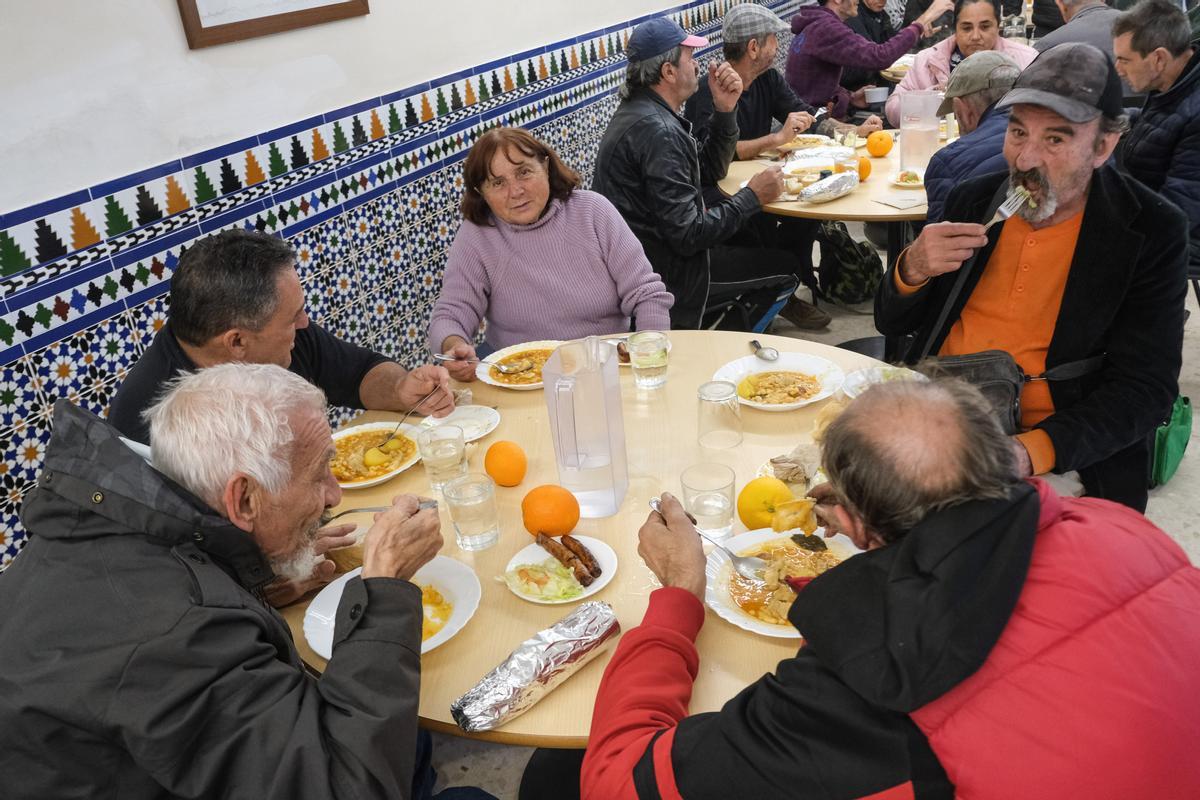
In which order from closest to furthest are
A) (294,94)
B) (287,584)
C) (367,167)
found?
(287,584) → (294,94) → (367,167)

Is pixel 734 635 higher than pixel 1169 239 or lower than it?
lower

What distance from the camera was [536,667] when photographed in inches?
61.1

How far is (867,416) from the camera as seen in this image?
49.2 inches

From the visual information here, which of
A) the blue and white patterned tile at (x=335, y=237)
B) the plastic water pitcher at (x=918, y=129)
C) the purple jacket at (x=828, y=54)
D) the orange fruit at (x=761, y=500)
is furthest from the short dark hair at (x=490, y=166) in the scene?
the purple jacket at (x=828, y=54)

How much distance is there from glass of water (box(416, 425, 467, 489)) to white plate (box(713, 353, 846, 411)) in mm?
782

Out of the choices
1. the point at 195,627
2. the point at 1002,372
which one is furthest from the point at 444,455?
the point at 1002,372

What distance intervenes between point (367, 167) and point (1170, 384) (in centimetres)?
298

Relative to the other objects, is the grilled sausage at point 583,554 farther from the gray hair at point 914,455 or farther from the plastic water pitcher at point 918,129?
the plastic water pitcher at point 918,129

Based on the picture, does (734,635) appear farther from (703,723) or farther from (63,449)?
A: (63,449)

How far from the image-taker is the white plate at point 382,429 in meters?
2.26

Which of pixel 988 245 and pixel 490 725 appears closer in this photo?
pixel 490 725

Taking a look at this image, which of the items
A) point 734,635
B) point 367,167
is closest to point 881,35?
point 367,167

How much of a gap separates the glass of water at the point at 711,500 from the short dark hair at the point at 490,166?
5.58 feet

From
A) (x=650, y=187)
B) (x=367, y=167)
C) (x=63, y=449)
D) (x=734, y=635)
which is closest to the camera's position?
(x=63, y=449)
